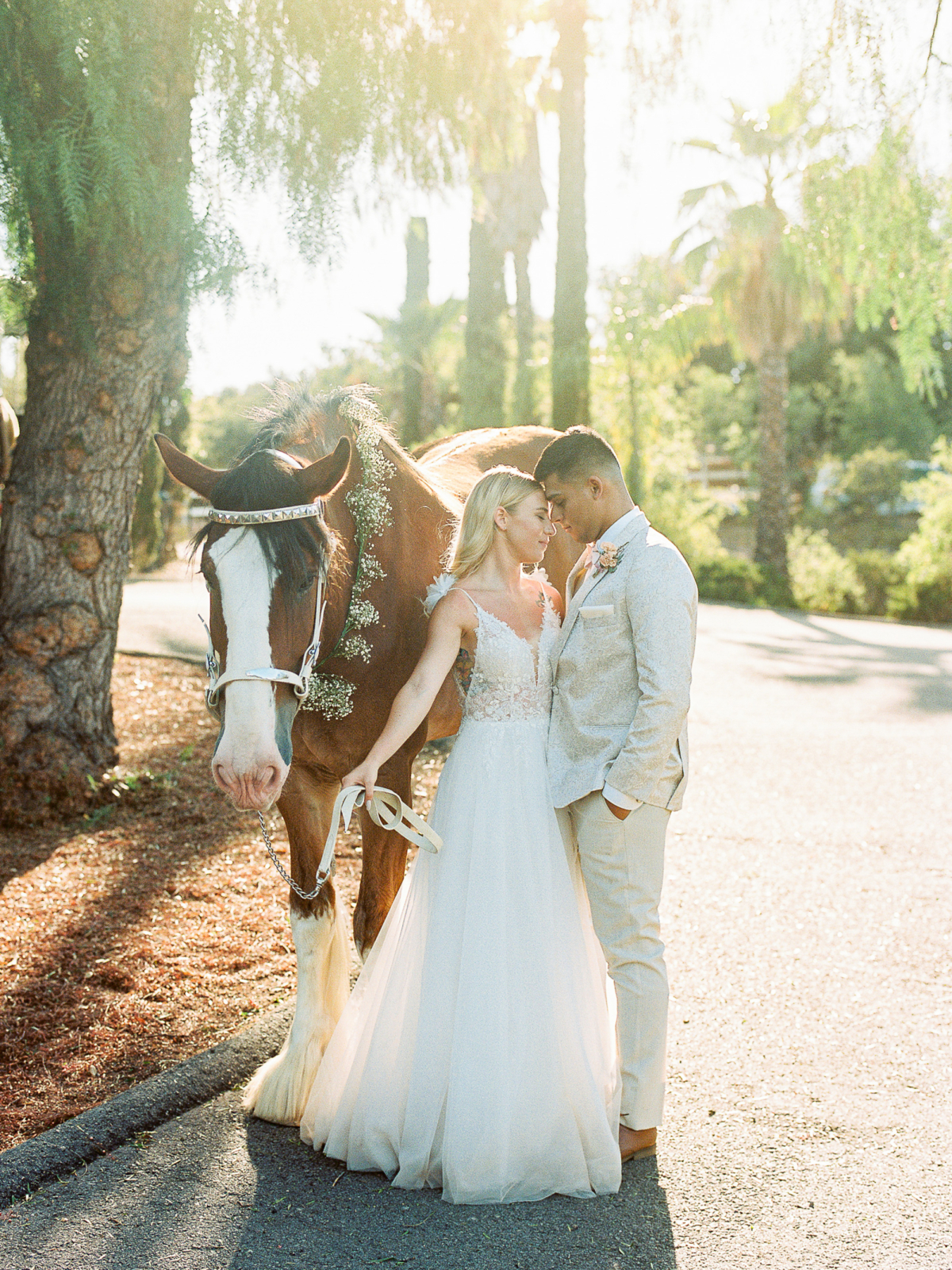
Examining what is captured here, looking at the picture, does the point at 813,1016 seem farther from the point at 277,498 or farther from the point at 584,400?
the point at 584,400

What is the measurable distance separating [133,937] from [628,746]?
2.52 metres

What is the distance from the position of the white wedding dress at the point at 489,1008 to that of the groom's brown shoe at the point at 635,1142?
0.08 meters

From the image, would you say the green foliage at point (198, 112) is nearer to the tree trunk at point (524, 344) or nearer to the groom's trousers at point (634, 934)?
the groom's trousers at point (634, 934)

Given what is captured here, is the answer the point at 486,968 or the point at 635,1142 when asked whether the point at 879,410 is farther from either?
the point at 486,968

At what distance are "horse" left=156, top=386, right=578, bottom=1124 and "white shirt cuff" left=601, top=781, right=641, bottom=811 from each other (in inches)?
33.5

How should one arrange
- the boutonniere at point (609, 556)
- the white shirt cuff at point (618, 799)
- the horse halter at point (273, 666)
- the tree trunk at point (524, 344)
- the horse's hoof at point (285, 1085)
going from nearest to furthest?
the horse halter at point (273, 666)
the white shirt cuff at point (618, 799)
the boutonniere at point (609, 556)
the horse's hoof at point (285, 1085)
the tree trunk at point (524, 344)

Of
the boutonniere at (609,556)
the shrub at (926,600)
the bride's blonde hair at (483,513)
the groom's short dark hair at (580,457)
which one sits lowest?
the shrub at (926,600)

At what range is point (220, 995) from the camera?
3.84 metres

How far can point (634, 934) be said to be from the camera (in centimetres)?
295

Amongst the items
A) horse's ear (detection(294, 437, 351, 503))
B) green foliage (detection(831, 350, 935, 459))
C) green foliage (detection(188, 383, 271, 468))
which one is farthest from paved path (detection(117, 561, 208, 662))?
green foliage (detection(831, 350, 935, 459))

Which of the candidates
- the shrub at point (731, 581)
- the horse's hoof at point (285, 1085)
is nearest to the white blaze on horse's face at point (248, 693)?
the horse's hoof at point (285, 1085)

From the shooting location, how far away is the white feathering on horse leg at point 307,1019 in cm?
316

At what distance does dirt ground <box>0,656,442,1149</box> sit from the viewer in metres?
3.32

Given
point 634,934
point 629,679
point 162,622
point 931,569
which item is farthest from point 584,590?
point 931,569
